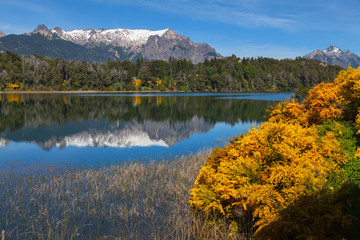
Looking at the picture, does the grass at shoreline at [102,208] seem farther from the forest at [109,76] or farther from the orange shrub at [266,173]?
the forest at [109,76]

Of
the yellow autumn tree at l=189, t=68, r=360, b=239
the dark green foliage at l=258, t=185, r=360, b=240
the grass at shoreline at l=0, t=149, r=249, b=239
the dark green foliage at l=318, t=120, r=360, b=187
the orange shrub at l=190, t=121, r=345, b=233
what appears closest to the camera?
the dark green foliage at l=258, t=185, r=360, b=240

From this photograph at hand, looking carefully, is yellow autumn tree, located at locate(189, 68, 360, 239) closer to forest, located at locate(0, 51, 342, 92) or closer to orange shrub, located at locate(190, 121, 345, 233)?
orange shrub, located at locate(190, 121, 345, 233)

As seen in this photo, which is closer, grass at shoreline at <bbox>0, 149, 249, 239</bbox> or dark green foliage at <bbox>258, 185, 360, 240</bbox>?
dark green foliage at <bbox>258, 185, 360, 240</bbox>

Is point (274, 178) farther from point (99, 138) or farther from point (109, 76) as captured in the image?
point (109, 76)

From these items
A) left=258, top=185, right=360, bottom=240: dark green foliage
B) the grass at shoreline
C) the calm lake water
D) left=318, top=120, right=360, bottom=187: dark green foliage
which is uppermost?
left=318, top=120, right=360, bottom=187: dark green foliage

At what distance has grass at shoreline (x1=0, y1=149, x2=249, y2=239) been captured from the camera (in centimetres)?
908

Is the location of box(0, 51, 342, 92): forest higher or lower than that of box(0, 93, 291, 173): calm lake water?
higher

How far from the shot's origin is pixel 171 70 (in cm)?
18300

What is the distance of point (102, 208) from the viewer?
10820mm

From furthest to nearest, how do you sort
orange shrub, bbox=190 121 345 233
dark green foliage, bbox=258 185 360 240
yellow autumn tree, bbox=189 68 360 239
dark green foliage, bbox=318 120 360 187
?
dark green foliage, bbox=318 120 360 187 < orange shrub, bbox=190 121 345 233 < yellow autumn tree, bbox=189 68 360 239 < dark green foliage, bbox=258 185 360 240

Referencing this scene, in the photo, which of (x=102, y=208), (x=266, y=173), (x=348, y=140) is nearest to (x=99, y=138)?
(x=102, y=208)

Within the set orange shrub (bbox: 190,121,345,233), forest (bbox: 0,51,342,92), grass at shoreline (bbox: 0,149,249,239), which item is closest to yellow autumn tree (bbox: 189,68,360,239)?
orange shrub (bbox: 190,121,345,233)

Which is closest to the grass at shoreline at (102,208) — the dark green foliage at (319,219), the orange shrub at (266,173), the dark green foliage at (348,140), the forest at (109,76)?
the orange shrub at (266,173)

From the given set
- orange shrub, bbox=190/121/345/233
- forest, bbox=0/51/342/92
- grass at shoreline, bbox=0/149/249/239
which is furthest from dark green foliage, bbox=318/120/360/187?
forest, bbox=0/51/342/92
